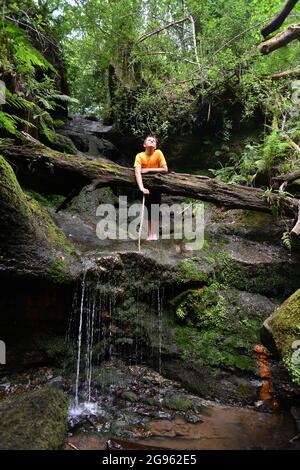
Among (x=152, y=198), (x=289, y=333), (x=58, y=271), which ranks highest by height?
(x=152, y=198)

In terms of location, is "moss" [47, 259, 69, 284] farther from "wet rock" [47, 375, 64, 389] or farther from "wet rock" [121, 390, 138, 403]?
"wet rock" [121, 390, 138, 403]

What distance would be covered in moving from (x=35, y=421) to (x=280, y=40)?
10937 mm

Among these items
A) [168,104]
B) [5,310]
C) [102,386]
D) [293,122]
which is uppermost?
[168,104]

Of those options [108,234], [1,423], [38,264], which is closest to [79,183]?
[108,234]

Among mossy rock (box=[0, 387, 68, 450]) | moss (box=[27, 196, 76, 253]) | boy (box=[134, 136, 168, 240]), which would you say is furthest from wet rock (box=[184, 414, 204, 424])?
boy (box=[134, 136, 168, 240])

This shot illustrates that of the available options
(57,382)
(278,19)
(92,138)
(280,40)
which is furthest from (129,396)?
(278,19)

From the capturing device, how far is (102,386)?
5023 millimetres

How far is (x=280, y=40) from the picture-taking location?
9594 mm

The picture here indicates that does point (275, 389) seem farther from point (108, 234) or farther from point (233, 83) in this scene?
point (233, 83)

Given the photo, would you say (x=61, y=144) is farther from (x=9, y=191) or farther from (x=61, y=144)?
(x=9, y=191)

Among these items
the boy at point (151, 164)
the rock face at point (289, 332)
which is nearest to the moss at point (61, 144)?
the boy at point (151, 164)

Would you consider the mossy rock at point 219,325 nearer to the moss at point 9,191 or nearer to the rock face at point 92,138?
the moss at point 9,191

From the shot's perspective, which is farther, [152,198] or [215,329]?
[152,198]
